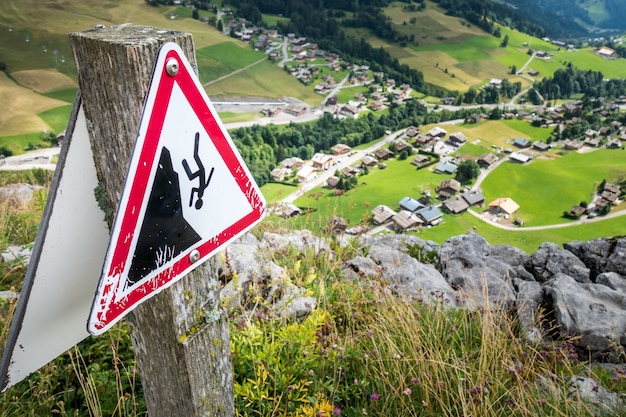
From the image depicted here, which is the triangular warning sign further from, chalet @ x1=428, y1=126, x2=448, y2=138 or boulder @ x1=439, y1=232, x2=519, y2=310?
chalet @ x1=428, y1=126, x2=448, y2=138

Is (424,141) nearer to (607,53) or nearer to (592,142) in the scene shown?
(592,142)

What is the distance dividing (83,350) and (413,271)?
124 inches

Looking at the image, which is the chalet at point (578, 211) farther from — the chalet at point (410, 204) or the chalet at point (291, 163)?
the chalet at point (291, 163)

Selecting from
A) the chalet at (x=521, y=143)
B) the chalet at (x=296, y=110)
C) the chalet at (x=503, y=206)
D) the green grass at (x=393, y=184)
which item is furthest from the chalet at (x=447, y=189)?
the chalet at (x=296, y=110)

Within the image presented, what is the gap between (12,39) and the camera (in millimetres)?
72875

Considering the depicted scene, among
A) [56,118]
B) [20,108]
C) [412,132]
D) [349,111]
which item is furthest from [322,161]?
[20,108]

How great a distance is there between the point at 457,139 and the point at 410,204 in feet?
92.3

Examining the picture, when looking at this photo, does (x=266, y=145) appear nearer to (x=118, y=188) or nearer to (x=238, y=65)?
(x=238, y=65)

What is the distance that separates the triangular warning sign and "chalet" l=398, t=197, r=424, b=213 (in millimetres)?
42634

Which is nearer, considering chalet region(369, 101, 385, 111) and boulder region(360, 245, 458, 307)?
boulder region(360, 245, 458, 307)

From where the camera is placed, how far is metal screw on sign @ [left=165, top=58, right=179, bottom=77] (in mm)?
1037

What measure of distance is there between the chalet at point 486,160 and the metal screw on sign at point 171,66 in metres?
62.1

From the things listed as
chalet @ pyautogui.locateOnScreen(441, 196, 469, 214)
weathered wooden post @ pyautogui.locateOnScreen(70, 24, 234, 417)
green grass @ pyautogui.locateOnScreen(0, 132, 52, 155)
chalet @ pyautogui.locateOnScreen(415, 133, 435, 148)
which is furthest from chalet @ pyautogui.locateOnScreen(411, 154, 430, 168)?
weathered wooden post @ pyautogui.locateOnScreen(70, 24, 234, 417)

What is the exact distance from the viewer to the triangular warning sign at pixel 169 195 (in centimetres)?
102
